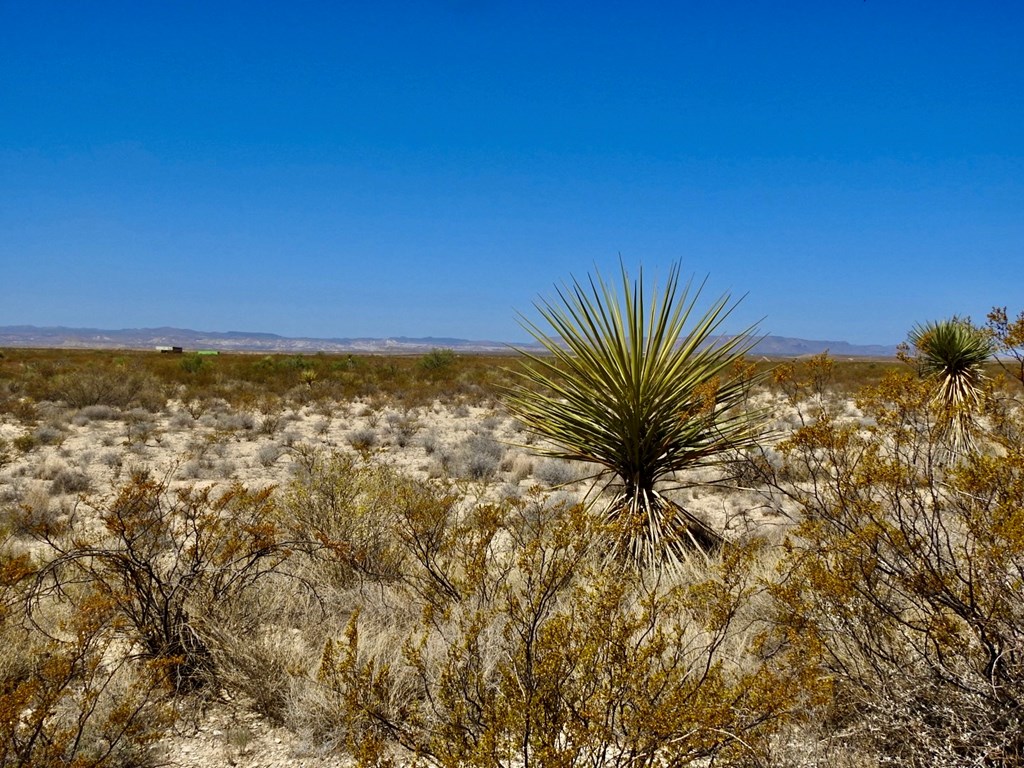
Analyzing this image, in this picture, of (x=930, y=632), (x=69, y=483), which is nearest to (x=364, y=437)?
(x=69, y=483)

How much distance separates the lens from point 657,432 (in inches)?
233

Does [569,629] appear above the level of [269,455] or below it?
above

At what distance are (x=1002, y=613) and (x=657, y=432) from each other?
342 cm

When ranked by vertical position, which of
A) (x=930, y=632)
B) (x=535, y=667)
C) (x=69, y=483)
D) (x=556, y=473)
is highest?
(x=930, y=632)

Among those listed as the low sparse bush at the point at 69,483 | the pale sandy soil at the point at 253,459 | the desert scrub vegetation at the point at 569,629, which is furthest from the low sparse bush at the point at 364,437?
the desert scrub vegetation at the point at 569,629

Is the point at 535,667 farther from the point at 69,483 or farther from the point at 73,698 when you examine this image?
the point at 69,483

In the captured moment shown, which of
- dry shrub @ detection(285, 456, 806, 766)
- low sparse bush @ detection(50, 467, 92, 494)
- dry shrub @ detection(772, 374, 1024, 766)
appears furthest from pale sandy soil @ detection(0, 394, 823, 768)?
dry shrub @ detection(772, 374, 1024, 766)

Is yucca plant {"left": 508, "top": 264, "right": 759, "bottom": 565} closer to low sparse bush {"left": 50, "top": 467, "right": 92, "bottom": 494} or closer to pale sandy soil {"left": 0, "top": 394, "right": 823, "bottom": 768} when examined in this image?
pale sandy soil {"left": 0, "top": 394, "right": 823, "bottom": 768}

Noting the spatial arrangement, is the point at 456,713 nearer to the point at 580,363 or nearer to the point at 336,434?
the point at 580,363

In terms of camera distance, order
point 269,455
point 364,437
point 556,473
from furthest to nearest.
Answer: point 364,437 → point 269,455 → point 556,473

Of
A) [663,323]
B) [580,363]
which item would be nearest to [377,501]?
[580,363]

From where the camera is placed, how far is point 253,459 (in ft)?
38.5

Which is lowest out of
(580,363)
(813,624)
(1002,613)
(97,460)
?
(97,460)

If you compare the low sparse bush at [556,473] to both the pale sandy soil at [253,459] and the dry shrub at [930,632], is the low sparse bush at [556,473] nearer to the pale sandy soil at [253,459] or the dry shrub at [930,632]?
the pale sandy soil at [253,459]
